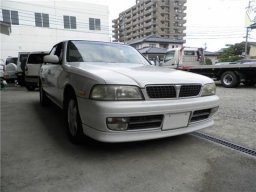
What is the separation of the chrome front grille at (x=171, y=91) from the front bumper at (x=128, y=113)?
70 mm

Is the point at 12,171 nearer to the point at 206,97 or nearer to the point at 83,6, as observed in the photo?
the point at 206,97

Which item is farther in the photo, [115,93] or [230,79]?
[230,79]

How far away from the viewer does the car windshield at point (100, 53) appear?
3924 mm

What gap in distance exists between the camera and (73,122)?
3.32 meters

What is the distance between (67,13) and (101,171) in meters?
26.5

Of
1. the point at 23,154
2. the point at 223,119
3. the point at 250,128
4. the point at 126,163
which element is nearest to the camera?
the point at 126,163

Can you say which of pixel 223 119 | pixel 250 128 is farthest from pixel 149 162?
pixel 223 119

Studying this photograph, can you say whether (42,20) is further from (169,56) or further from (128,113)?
(128,113)

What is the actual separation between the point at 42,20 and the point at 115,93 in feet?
83.3

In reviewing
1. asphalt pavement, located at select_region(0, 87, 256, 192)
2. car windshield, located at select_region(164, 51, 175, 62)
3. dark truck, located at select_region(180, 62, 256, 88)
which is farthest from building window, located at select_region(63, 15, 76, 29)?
asphalt pavement, located at select_region(0, 87, 256, 192)

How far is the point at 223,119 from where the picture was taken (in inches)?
193

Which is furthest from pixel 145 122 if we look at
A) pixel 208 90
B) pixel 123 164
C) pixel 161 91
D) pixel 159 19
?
pixel 159 19

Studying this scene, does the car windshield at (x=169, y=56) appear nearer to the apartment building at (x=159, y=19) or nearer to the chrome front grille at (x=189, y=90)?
the chrome front grille at (x=189, y=90)

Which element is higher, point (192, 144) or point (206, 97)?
point (206, 97)
